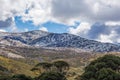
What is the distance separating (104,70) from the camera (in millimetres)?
65000

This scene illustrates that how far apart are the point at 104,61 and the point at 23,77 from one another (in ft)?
67.2

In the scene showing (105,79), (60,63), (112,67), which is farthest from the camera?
(60,63)

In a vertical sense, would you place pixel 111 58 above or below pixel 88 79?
above

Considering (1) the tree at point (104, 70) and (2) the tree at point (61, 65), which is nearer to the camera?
(1) the tree at point (104, 70)

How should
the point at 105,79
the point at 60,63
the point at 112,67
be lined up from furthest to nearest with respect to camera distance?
the point at 60,63
the point at 112,67
the point at 105,79

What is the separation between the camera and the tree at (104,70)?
210 feet

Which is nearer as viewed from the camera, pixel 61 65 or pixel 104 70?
pixel 104 70

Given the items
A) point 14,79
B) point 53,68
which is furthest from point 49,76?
point 53,68

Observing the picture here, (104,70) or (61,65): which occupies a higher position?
(61,65)

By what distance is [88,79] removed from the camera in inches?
2694

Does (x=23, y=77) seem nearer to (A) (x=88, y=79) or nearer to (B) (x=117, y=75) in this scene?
(A) (x=88, y=79)

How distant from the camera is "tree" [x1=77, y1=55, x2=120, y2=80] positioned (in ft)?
210

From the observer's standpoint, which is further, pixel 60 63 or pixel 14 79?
pixel 60 63

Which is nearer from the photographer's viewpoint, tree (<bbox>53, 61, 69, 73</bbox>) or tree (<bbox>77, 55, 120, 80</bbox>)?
tree (<bbox>77, 55, 120, 80</bbox>)
